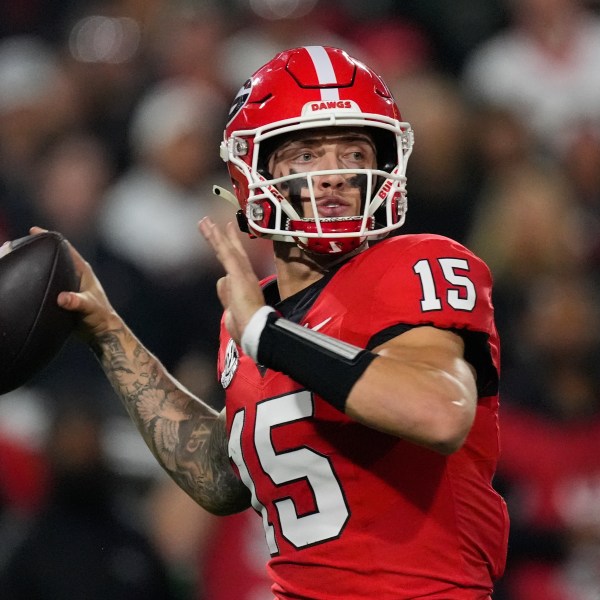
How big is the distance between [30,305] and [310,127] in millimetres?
715

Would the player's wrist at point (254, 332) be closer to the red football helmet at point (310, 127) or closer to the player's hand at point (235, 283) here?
the player's hand at point (235, 283)

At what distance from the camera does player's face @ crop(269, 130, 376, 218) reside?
2410mm

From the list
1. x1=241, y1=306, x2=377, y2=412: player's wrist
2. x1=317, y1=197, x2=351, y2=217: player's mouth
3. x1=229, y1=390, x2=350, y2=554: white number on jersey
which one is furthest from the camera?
x1=317, y1=197, x2=351, y2=217: player's mouth

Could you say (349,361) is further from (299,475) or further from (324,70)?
(324,70)

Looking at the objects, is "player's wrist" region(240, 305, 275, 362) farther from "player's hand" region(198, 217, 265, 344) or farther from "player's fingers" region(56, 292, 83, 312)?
"player's fingers" region(56, 292, 83, 312)

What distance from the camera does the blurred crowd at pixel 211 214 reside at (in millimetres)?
3922

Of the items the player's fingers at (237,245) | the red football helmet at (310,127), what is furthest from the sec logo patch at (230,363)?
the player's fingers at (237,245)

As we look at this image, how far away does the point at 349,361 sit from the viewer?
1984 mm

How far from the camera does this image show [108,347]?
2.82 metres

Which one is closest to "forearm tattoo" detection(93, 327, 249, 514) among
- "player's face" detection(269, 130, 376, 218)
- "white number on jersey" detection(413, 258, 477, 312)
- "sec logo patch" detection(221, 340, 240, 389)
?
"sec logo patch" detection(221, 340, 240, 389)

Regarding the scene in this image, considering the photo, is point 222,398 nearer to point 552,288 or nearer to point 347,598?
point 552,288

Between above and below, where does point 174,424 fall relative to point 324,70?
below

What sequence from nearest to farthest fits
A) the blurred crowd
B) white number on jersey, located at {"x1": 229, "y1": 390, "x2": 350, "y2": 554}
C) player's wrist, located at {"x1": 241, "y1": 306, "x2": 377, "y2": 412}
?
player's wrist, located at {"x1": 241, "y1": 306, "x2": 377, "y2": 412} < white number on jersey, located at {"x1": 229, "y1": 390, "x2": 350, "y2": 554} < the blurred crowd

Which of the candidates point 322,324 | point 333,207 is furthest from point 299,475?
point 333,207
